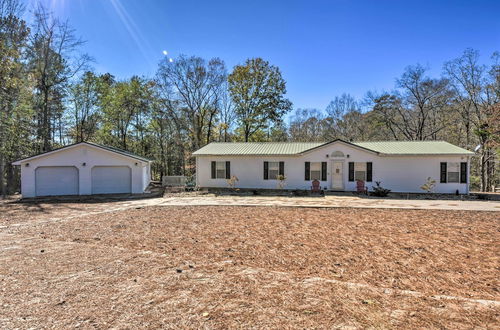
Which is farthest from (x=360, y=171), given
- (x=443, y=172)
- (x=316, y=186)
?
(x=443, y=172)

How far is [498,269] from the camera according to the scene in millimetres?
4504

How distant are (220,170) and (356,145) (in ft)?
29.7

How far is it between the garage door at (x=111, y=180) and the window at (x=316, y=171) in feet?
38.4

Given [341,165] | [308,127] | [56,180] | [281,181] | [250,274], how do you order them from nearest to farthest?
1. [250,274]
2. [56,180]
3. [341,165]
4. [281,181]
5. [308,127]

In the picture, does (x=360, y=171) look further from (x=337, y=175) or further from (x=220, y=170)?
(x=220, y=170)

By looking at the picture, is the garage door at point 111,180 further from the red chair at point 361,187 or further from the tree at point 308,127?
the tree at point 308,127

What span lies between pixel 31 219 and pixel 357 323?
10940 millimetres

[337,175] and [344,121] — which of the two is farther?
[344,121]

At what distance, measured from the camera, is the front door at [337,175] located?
16312 millimetres

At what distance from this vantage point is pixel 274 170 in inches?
674

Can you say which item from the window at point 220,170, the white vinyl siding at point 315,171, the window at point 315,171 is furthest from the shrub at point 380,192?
the window at point 220,170

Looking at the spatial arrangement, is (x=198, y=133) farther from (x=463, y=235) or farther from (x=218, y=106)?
(x=463, y=235)

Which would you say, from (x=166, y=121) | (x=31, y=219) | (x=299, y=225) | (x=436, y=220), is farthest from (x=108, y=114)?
(x=436, y=220)

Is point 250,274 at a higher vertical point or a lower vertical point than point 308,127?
lower
